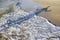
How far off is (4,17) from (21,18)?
0.59 ft

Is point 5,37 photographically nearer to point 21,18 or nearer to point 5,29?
point 5,29

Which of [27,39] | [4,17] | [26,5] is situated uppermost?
[26,5]

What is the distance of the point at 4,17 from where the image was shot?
148 centimetres

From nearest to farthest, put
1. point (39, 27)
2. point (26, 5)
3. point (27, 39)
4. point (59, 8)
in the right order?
point (27, 39) < point (39, 27) < point (59, 8) < point (26, 5)

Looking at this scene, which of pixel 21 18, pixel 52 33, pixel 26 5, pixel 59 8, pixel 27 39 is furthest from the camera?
pixel 26 5

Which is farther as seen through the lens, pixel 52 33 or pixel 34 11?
pixel 34 11

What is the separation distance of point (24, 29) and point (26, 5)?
526 millimetres

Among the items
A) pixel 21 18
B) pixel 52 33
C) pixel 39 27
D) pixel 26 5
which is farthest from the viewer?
pixel 26 5

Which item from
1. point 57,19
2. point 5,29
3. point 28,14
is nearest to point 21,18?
point 28,14

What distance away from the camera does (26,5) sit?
168cm

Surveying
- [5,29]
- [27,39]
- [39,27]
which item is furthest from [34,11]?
[27,39]

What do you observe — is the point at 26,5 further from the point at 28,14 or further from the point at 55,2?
A: the point at 55,2

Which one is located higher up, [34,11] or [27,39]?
[34,11]

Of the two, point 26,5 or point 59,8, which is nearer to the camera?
point 59,8
